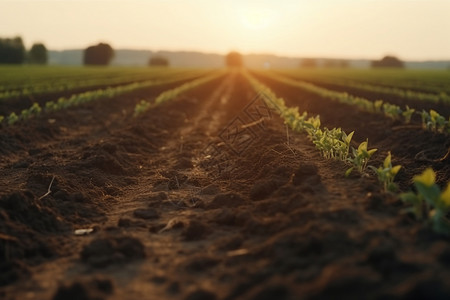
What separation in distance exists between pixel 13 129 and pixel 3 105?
585 cm

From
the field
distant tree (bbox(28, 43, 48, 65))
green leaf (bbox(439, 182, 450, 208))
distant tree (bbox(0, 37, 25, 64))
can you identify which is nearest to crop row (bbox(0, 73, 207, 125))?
the field

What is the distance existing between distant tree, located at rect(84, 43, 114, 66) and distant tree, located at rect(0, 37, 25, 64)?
20.0 m

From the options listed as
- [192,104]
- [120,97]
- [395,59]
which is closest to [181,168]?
[192,104]

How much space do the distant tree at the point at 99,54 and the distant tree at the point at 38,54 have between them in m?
8.09

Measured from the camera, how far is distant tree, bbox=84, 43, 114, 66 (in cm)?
10175

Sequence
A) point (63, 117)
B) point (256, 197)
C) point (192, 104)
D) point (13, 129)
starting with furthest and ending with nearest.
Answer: point (192, 104) → point (63, 117) → point (13, 129) → point (256, 197)

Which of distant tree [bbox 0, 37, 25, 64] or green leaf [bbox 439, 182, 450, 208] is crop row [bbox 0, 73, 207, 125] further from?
distant tree [bbox 0, 37, 25, 64]

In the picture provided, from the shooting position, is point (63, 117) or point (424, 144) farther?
point (63, 117)

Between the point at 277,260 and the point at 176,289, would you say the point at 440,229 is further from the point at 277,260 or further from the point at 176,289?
the point at 176,289

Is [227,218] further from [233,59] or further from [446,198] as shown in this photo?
[233,59]

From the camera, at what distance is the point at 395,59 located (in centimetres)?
11038

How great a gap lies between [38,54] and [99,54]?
11587mm

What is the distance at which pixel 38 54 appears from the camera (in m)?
99.1

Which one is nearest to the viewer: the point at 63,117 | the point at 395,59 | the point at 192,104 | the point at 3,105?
the point at 63,117
